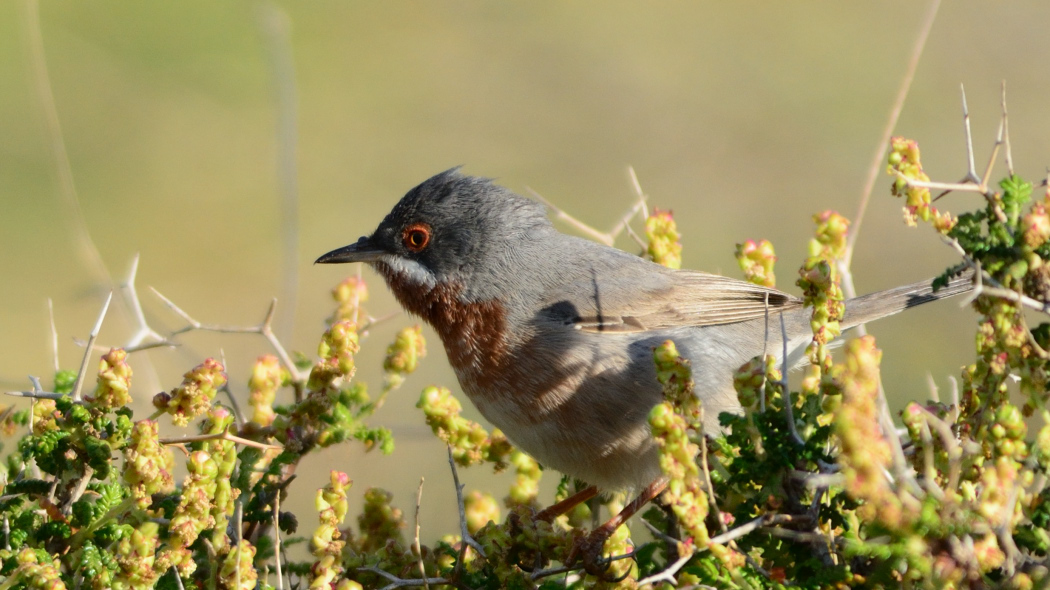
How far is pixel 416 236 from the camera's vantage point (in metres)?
4.24

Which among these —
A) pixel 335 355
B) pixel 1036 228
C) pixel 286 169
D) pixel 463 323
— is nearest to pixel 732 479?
pixel 1036 228

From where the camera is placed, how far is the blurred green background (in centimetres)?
744

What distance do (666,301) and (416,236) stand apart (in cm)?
116

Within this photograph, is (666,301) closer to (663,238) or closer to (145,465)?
(663,238)

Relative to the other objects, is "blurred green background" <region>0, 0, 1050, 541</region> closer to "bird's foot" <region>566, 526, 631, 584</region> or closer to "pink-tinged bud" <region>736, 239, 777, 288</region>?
"pink-tinged bud" <region>736, 239, 777, 288</region>

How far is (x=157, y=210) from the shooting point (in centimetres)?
874

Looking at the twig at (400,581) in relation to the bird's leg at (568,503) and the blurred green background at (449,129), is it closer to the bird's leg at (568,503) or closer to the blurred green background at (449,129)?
the bird's leg at (568,503)

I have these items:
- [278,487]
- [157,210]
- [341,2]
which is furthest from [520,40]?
[278,487]

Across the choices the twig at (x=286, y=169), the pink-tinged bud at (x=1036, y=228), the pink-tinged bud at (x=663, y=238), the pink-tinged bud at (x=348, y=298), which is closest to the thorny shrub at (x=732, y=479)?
the pink-tinged bud at (x=1036, y=228)

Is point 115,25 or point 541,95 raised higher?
Result: point 115,25

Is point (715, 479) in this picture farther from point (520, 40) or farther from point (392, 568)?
point (520, 40)

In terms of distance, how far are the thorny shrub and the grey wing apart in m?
1.26

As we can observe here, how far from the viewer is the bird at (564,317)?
11.3 ft

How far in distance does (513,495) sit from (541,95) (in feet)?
22.1
